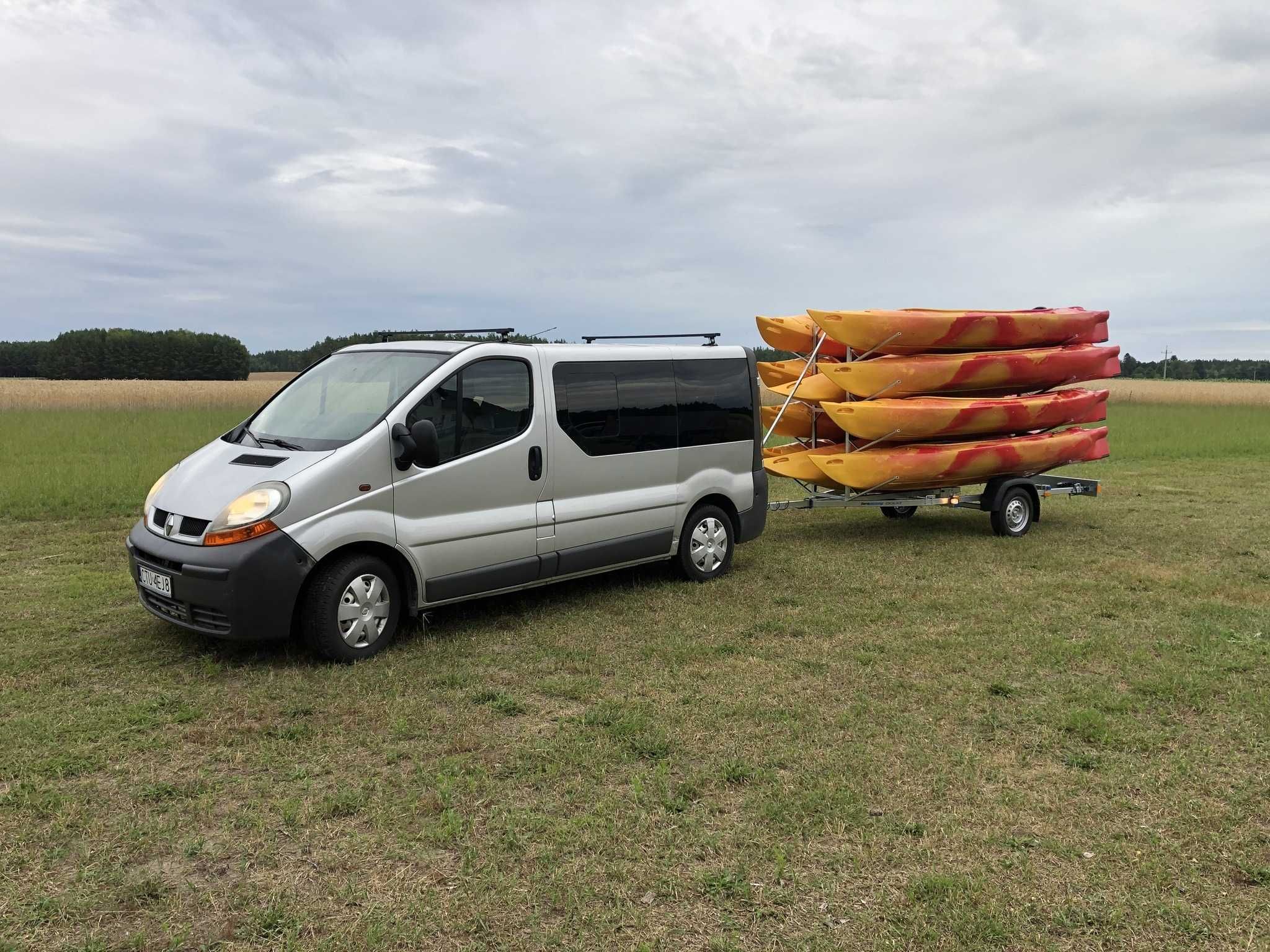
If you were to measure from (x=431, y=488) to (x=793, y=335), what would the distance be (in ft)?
19.8

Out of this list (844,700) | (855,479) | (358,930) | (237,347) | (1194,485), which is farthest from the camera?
(237,347)

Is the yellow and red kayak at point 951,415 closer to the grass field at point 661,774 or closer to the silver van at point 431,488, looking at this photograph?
the silver van at point 431,488

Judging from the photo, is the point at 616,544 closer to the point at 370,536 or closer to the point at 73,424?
the point at 370,536

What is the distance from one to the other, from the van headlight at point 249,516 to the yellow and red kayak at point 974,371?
20.9 feet

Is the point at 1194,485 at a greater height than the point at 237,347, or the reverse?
the point at 237,347

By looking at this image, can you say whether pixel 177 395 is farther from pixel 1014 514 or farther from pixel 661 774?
pixel 661 774

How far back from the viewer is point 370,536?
6.13 m

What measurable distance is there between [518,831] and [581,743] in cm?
91

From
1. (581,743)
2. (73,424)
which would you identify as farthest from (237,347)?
(581,743)

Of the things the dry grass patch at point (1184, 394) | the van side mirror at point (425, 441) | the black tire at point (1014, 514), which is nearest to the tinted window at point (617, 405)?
the van side mirror at point (425, 441)

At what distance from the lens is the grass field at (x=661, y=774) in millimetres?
3379

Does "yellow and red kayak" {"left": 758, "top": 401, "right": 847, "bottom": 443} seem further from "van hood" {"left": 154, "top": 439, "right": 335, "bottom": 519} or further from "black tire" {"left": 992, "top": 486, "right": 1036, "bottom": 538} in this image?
"van hood" {"left": 154, "top": 439, "right": 335, "bottom": 519}

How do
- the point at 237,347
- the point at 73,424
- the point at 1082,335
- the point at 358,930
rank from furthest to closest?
1. the point at 237,347
2. the point at 73,424
3. the point at 1082,335
4. the point at 358,930

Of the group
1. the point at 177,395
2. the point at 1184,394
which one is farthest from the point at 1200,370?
the point at 177,395
